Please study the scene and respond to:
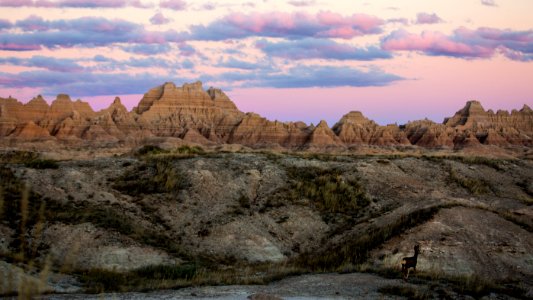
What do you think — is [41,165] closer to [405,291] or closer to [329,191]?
[329,191]

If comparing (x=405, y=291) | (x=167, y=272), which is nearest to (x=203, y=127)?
(x=167, y=272)

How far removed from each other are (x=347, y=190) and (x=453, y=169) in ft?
34.8

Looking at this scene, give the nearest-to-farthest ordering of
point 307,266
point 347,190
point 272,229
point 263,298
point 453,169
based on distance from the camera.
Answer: point 263,298, point 307,266, point 272,229, point 347,190, point 453,169

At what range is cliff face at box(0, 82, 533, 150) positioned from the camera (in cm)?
15738

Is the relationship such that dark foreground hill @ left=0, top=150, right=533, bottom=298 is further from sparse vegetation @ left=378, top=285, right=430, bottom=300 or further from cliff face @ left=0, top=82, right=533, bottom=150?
cliff face @ left=0, top=82, right=533, bottom=150

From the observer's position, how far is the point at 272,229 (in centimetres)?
3109

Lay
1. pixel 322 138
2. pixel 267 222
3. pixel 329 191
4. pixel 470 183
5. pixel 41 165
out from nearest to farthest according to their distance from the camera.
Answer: pixel 267 222
pixel 41 165
pixel 329 191
pixel 470 183
pixel 322 138

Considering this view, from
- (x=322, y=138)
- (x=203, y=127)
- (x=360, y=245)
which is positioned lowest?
(x=360, y=245)

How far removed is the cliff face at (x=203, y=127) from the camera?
157375 millimetres

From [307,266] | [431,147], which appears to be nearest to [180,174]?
[307,266]

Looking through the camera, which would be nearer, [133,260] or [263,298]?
[263,298]

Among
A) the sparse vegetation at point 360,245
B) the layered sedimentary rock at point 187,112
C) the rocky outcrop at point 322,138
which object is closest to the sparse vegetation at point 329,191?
the sparse vegetation at point 360,245

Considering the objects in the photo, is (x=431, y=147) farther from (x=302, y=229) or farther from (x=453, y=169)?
(x=302, y=229)

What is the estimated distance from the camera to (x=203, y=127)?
170250mm
